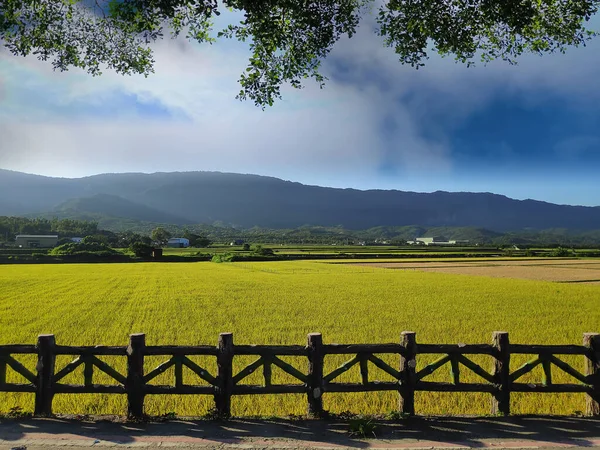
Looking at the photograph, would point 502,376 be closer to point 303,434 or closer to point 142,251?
point 303,434

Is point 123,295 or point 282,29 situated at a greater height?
point 282,29

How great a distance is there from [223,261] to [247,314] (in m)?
62.5

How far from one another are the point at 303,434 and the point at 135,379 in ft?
9.96

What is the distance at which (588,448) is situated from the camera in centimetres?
666

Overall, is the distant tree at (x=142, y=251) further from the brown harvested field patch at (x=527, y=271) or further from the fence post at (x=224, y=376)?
the fence post at (x=224, y=376)

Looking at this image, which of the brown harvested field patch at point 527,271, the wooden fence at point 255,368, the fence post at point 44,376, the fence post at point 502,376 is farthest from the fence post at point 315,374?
the brown harvested field patch at point 527,271

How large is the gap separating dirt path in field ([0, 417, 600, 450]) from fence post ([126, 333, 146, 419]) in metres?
0.35

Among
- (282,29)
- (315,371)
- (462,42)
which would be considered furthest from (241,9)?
(315,371)

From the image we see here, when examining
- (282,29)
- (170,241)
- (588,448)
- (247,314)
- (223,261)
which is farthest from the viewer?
(170,241)

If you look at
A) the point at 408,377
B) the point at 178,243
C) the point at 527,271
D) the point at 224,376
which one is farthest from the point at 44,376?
the point at 178,243

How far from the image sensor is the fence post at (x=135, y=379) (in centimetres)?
780

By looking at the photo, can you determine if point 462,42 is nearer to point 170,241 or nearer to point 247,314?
point 247,314

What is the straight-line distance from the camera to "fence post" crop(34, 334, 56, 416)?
7918 mm

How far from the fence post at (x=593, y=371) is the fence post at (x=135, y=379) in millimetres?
7846
